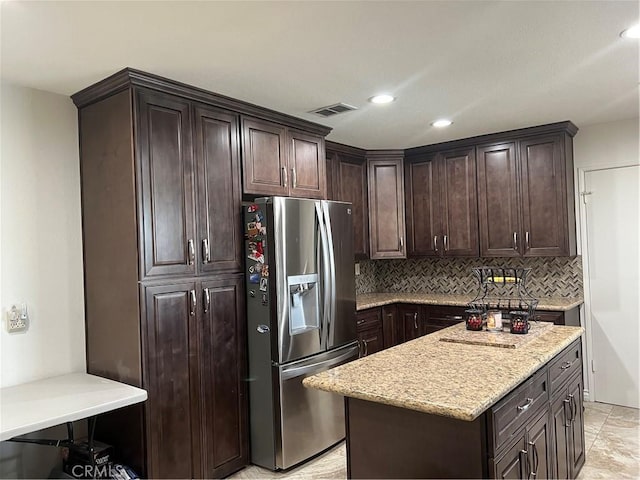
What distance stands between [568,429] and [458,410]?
1.39 m

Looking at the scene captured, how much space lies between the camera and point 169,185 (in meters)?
2.70

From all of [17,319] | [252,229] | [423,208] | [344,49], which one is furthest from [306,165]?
[17,319]

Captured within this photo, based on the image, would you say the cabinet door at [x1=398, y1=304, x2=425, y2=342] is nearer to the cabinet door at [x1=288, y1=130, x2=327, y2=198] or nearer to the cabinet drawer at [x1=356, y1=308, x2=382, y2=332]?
the cabinet drawer at [x1=356, y1=308, x2=382, y2=332]

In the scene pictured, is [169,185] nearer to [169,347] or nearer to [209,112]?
[209,112]

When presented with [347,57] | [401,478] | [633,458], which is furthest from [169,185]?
[633,458]

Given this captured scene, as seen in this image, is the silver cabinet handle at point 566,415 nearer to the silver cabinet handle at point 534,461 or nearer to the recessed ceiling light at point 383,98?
the silver cabinet handle at point 534,461

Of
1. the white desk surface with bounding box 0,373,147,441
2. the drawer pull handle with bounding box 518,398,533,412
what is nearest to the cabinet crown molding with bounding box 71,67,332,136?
the white desk surface with bounding box 0,373,147,441

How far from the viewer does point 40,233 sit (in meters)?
2.69

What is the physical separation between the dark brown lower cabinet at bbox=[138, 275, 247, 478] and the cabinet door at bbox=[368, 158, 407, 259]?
6.61 feet

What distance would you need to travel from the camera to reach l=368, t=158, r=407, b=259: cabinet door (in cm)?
475

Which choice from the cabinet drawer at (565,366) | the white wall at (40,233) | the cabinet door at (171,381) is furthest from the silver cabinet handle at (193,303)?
the cabinet drawer at (565,366)

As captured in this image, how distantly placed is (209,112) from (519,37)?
1.76m

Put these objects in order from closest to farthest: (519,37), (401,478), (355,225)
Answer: (401,478), (519,37), (355,225)

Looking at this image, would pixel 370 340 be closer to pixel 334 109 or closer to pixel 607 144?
pixel 334 109
